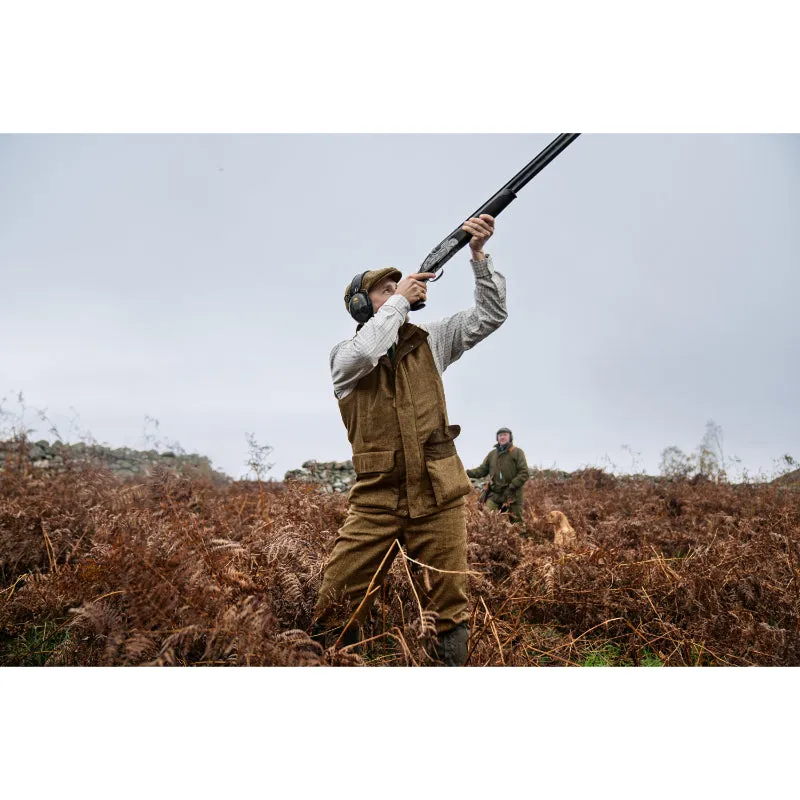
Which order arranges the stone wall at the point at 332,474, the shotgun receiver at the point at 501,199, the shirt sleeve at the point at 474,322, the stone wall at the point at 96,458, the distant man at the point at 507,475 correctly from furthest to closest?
the stone wall at the point at 332,474 < the distant man at the point at 507,475 < the stone wall at the point at 96,458 < the shotgun receiver at the point at 501,199 < the shirt sleeve at the point at 474,322

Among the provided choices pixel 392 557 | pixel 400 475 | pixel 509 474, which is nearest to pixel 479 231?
pixel 400 475

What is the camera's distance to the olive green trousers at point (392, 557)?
278cm

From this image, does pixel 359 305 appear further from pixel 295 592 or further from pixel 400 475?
pixel 295 592

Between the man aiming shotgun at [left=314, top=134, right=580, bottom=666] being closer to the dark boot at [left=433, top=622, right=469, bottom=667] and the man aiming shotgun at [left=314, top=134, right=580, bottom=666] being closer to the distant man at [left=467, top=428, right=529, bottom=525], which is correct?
Result: the dark boot at [left=433, top=622, right=469, bottom=667]

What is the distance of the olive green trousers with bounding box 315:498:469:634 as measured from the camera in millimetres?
2779

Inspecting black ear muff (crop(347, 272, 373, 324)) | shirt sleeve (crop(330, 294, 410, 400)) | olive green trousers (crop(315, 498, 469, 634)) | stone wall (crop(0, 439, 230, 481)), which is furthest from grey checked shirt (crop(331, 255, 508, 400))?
stone wall (crop(0, 439, 230, 481))

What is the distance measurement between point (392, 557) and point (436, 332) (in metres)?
1.21

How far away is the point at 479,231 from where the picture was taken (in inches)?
117

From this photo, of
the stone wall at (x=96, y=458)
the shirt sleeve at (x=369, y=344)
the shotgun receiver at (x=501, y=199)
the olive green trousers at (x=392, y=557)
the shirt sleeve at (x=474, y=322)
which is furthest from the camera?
the stone wall at (x=96, y=458)

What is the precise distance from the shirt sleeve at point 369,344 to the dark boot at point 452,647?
4.35 feet

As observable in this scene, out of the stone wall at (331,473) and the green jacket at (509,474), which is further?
the stone wall at (331,473)

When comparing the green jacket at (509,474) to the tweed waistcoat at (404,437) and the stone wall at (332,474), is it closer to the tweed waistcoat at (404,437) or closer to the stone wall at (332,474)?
the stone wall at (332,474)

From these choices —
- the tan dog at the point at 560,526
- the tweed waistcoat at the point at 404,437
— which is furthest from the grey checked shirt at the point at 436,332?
the tan dog at the point at 560,526

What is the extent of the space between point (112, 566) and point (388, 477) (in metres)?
1.57
